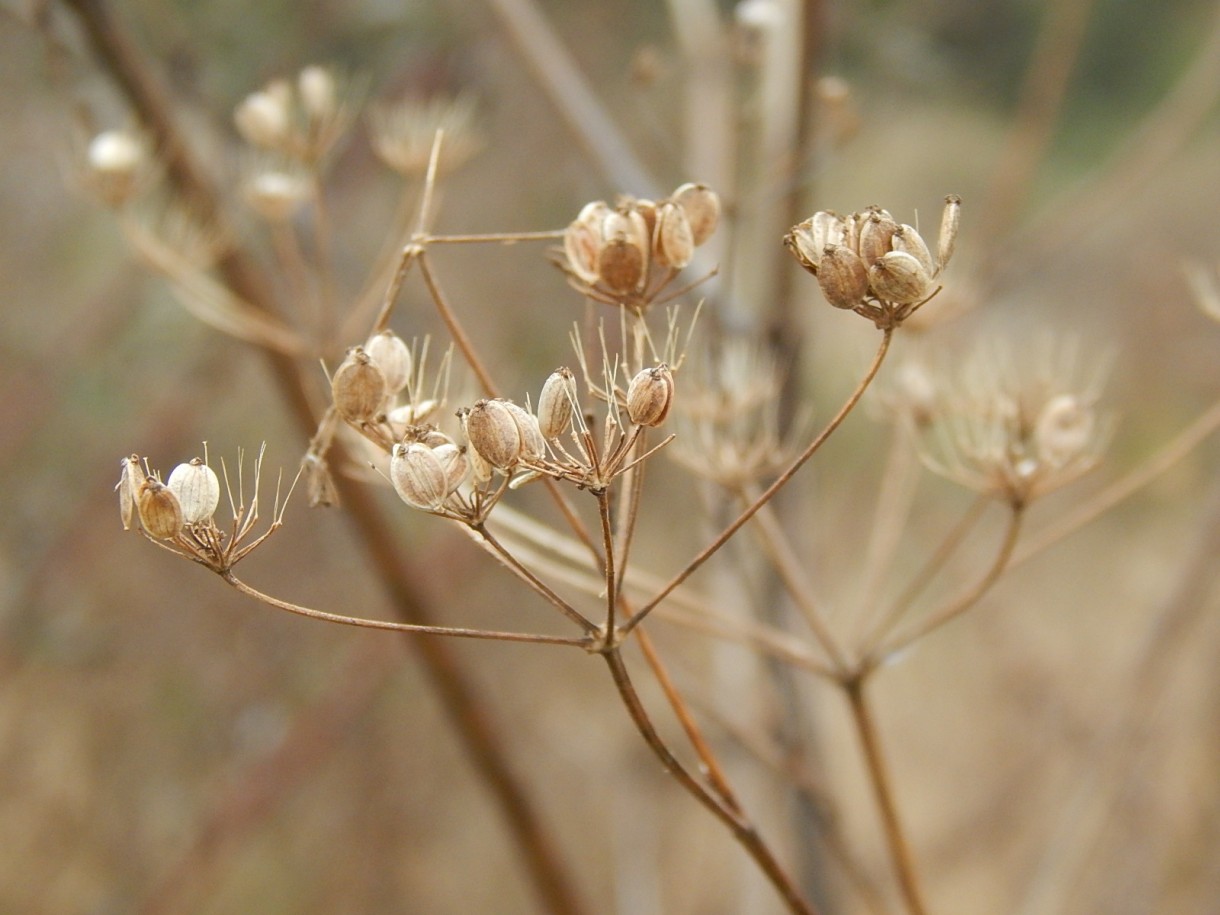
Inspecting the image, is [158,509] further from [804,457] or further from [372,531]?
[372,531]

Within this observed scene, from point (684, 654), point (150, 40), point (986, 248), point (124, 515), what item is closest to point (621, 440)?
point (124, 515)

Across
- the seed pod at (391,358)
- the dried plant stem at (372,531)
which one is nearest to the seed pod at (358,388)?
the seed pod at (391,358)

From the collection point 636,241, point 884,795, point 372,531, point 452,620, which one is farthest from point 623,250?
point 452,620

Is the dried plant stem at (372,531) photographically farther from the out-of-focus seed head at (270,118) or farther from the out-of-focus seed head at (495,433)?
the out-of-focus seed head at (495,433)

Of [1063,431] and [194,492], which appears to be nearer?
[194,492]

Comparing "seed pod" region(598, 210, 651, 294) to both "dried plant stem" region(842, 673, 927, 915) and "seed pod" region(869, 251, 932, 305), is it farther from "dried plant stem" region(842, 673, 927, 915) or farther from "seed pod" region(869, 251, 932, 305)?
"dried plant stem" region(842, 673, 927, 915)

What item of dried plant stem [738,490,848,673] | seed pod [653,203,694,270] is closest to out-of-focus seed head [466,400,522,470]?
seed pod [653,203,694,270]

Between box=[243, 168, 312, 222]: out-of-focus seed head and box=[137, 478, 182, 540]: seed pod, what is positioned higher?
box=[243, 168, 312, 222]: out-of-focus seed head
